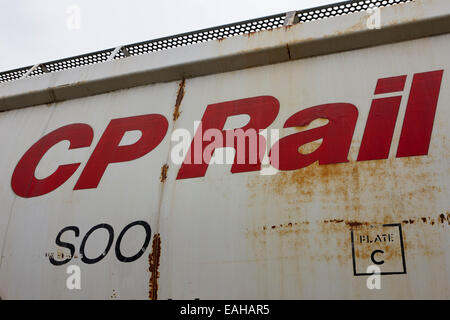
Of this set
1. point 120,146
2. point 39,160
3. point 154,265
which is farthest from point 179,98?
point 154,265

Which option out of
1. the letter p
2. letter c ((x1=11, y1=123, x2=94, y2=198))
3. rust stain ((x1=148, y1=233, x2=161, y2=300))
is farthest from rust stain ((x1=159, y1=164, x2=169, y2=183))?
letter c ((x1=11, y1=123, x2=94, y2=198))

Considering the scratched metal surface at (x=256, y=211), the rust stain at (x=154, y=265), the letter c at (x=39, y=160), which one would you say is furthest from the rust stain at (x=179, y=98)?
the rust stain at (x=154, y=265)

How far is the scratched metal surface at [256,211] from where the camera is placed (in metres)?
1.97

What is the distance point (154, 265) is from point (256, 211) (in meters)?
0.57

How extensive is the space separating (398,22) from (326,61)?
0.44m

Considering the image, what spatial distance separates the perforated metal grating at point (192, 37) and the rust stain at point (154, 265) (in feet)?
5.03

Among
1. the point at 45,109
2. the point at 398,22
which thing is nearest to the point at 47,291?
the point at 45,109

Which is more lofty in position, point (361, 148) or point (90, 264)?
point (361, 148)

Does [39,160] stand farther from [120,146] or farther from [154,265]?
[154,265]

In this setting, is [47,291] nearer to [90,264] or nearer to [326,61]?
[90,264]

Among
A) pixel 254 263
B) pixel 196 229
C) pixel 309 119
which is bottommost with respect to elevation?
pixel 254 263

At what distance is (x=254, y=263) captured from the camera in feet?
6.82

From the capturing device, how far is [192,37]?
3150mm

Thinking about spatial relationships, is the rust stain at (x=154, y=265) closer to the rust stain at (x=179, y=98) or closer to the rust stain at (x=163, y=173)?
the rust stain at (x=163, y=173)
